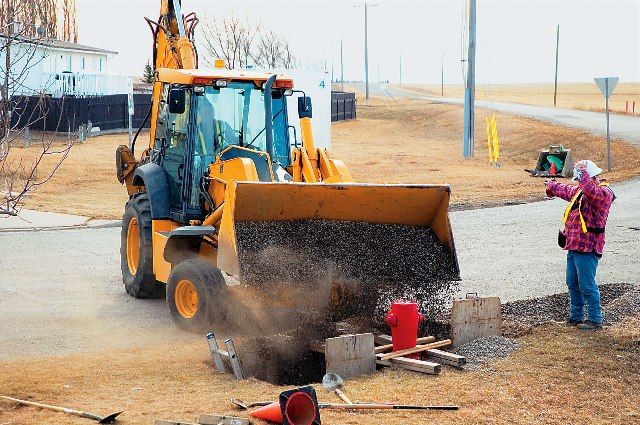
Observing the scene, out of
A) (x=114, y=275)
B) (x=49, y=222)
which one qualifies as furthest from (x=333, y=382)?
(x=49, y=222)

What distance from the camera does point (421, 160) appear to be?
38.9m

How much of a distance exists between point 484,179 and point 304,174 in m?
20.3

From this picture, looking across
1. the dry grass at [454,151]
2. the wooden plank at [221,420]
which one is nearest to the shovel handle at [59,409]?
the wooden plank at [221,420]

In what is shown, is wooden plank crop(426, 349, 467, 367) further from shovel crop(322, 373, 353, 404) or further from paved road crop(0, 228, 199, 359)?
paved road crop(0, 228, 199, 359)

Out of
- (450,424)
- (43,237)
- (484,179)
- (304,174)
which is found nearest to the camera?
(450,424)

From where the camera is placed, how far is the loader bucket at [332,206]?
10.2 meters

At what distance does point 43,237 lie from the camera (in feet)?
60.6

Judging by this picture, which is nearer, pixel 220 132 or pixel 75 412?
pixel 75 412

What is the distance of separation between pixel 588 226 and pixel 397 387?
10.9 ft

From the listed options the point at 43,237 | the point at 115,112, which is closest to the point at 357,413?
the point at 43,237

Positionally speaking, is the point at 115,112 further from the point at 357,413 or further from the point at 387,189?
the point at 357,413

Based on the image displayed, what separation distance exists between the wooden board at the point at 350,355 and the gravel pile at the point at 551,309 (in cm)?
202

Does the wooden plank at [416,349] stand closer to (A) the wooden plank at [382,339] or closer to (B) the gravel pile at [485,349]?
(B) the gravel pile at [485,349]

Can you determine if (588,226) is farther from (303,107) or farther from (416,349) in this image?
(303,107)
